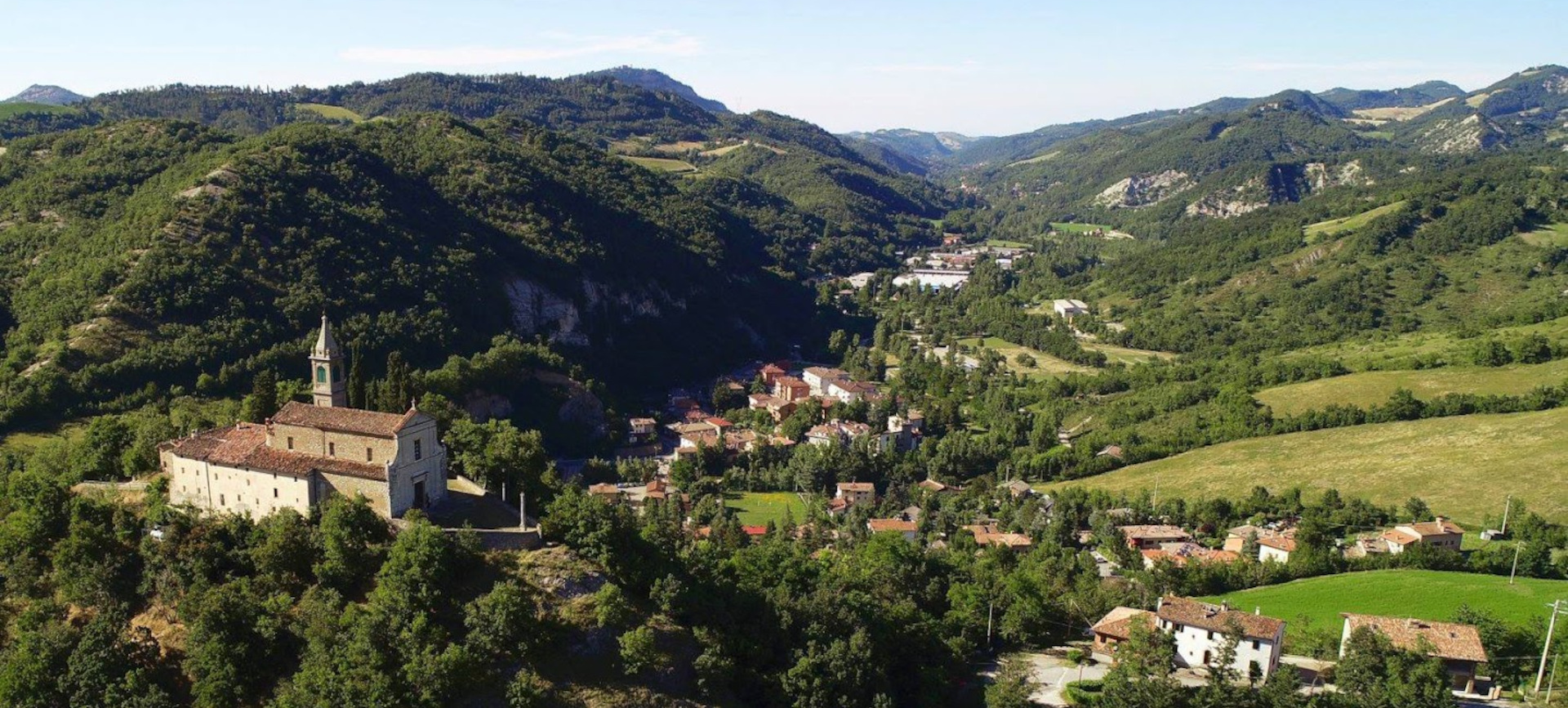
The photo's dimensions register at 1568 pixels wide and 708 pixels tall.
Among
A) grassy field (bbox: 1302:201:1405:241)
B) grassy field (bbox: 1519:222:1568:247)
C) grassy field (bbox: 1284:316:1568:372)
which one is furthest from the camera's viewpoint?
grassy field (bbox: 1302:201:1405:241)

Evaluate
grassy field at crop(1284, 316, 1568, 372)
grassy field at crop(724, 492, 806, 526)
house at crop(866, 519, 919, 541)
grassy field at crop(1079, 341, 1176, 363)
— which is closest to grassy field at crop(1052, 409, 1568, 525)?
house at crop(866, 519, 919, 541)

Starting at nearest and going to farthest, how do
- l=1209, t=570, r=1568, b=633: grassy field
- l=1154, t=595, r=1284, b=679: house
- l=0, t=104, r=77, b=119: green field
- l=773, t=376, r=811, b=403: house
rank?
l=1154, t=595, r=1284, b=679: house, l=1209, t=570, r=1568, b=633: grassy field, l=773, t=376, r=811, b=403: house, l=0, t=104, r=77, b=119: green field

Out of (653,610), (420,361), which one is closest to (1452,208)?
(420,361)

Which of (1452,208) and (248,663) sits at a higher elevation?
(1452,208)

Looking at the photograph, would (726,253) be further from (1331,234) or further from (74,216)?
(1331,234)

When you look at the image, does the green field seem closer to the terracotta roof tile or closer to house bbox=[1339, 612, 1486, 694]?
the terracotta roof tile

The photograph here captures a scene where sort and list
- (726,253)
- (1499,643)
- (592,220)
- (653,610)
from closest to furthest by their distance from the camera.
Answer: (653,610), (1499,643), (592,220), (726,253)

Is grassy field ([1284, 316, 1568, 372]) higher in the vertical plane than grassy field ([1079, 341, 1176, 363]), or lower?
higher
